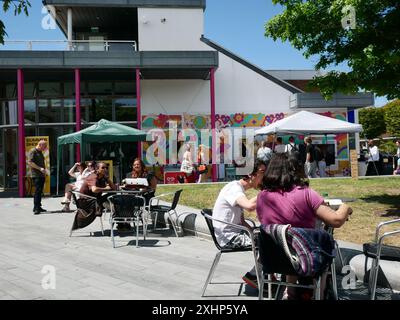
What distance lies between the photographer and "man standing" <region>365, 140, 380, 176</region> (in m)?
17.7

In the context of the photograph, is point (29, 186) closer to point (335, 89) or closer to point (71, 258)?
point (71, 258)

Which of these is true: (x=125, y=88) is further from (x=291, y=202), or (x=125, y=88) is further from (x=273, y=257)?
(x=273, y=257)

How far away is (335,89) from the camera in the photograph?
9281 millimetres

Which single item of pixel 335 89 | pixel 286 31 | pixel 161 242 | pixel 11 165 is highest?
pixel 286 31

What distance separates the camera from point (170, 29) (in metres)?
20.3

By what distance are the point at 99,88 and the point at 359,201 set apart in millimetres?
14005

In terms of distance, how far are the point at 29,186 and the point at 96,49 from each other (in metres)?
6.47

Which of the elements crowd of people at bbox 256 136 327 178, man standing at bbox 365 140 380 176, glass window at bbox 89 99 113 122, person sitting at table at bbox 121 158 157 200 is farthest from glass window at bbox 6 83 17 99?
man standing at bbox 365 140 380 176

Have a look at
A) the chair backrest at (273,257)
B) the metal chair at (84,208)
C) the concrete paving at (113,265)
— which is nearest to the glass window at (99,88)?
the concrete paving at (113,265)

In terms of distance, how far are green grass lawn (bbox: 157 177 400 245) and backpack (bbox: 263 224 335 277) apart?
2.75 m

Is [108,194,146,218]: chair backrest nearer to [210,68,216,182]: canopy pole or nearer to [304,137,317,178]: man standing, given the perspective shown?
[304,137,317,178]: man standing

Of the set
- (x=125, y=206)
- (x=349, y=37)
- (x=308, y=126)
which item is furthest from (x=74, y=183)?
(x=349, y=37)

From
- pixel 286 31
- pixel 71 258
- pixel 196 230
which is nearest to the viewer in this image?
pixel 71 258
